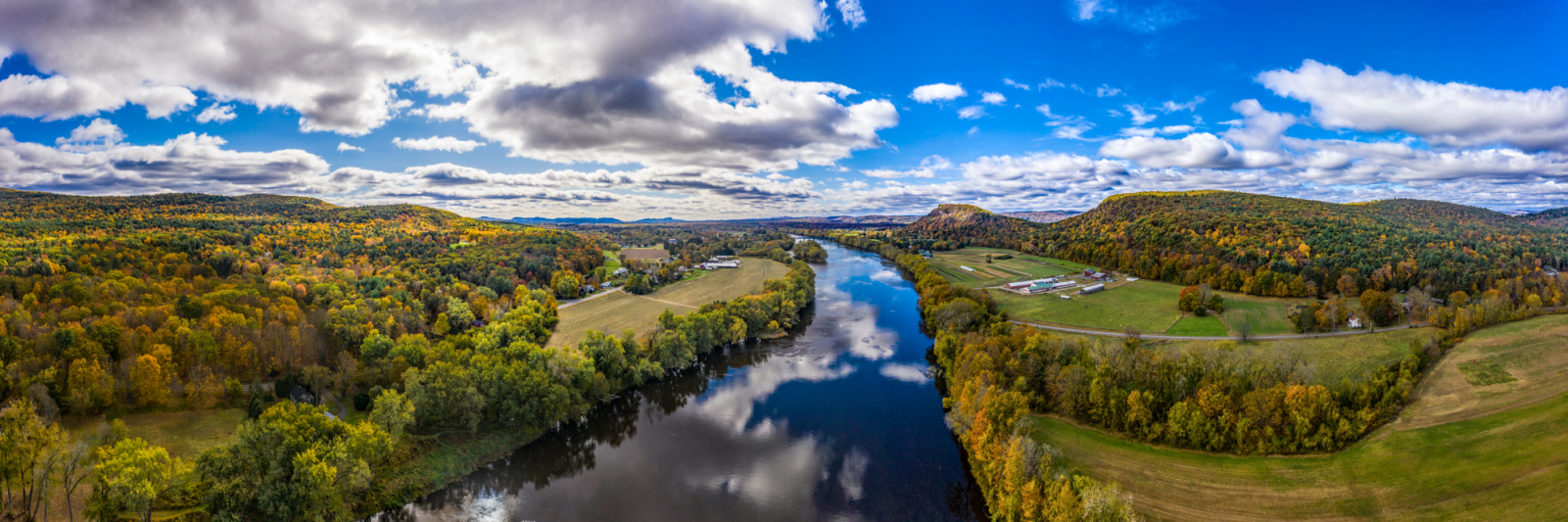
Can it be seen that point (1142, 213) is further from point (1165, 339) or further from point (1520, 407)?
point (1520, 407)

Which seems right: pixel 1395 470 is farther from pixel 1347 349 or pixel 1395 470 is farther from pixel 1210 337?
pixel 1210 337

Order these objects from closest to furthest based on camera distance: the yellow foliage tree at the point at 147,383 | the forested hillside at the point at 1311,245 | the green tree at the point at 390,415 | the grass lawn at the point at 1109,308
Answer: the green tree at the point at 390,415 → the yellow foliage tree at the point at 147,383 → the grass lawn at the point at 1109,308 → the forested hillside at the point at 1311,245

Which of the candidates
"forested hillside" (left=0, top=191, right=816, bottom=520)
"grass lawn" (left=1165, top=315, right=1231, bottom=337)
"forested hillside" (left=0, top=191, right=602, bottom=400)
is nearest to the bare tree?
"forested hillside" (left=0, top=191, right=816, bottom=520)

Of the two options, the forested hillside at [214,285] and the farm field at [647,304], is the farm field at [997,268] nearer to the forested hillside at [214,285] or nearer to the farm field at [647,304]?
the farm field at [647,304]

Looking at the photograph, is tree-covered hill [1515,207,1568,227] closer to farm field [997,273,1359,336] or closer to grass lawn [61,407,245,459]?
farm field [997,273,1359,336]

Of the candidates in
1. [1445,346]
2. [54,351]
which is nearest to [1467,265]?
[1445,346]

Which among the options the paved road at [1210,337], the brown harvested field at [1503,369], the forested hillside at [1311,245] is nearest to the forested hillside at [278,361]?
the paved road at [1210,337]
